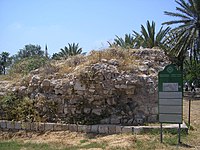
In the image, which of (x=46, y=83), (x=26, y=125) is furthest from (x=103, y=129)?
(x=46, y=83)

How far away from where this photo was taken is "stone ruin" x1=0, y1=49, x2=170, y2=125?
8.83 meters

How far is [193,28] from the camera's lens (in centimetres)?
2411

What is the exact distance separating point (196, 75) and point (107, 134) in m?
31.8

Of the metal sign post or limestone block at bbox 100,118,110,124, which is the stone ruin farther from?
the metal sign post

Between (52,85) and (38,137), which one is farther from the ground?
(52,85)

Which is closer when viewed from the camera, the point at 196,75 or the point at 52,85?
the point at 52,85

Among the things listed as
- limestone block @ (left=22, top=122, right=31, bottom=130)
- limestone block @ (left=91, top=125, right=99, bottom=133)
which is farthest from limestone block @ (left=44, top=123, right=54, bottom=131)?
limestone block @ (left=91, top=125, right=99, bottom=133)

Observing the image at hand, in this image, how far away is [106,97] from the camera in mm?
9008

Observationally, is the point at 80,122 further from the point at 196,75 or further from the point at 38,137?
the point at 196,75

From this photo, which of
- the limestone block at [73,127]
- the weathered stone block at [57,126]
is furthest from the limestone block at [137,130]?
the weathered stone block at [57,126]

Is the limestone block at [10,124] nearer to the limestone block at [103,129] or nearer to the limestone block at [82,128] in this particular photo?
the limestone block at [82,128]

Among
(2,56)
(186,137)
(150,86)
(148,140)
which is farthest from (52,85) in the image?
(2,56)

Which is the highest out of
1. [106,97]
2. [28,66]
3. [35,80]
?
[28,66]

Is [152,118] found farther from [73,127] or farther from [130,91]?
[73,127]
